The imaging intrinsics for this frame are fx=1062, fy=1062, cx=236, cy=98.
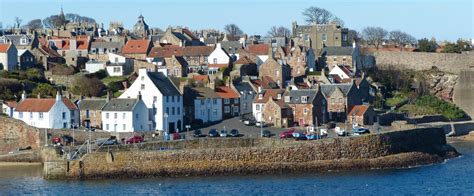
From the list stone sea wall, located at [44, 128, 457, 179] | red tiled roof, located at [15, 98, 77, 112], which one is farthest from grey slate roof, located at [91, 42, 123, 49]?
stone sea wall, located at [44, 128, 457, 179]

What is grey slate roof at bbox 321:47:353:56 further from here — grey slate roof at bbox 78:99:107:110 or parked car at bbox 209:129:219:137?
parked car at bbox 209:129:219:137

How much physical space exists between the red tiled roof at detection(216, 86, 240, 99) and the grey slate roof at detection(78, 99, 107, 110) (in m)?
6.98

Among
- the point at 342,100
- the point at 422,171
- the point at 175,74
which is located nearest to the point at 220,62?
the point at 175,74

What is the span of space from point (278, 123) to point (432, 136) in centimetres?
979

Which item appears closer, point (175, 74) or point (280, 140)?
point (280, 140)

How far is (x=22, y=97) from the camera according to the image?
55.3m

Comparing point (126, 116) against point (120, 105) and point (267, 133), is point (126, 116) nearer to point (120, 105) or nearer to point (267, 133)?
point (120, 105)

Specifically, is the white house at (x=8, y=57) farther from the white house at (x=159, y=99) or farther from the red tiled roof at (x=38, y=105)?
the white house at (x=159, y=99)

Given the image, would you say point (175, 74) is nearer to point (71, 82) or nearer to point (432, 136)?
point (71, 82)

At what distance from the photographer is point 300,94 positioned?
56.1 meters

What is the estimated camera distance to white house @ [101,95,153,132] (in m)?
52.1

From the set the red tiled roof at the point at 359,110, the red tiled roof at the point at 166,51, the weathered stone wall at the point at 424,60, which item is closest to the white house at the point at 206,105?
the red tiled roof at the point at 359,110

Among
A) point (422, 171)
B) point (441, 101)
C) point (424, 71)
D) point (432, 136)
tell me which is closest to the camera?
point (422, 171)

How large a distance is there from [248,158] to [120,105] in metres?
12.8
